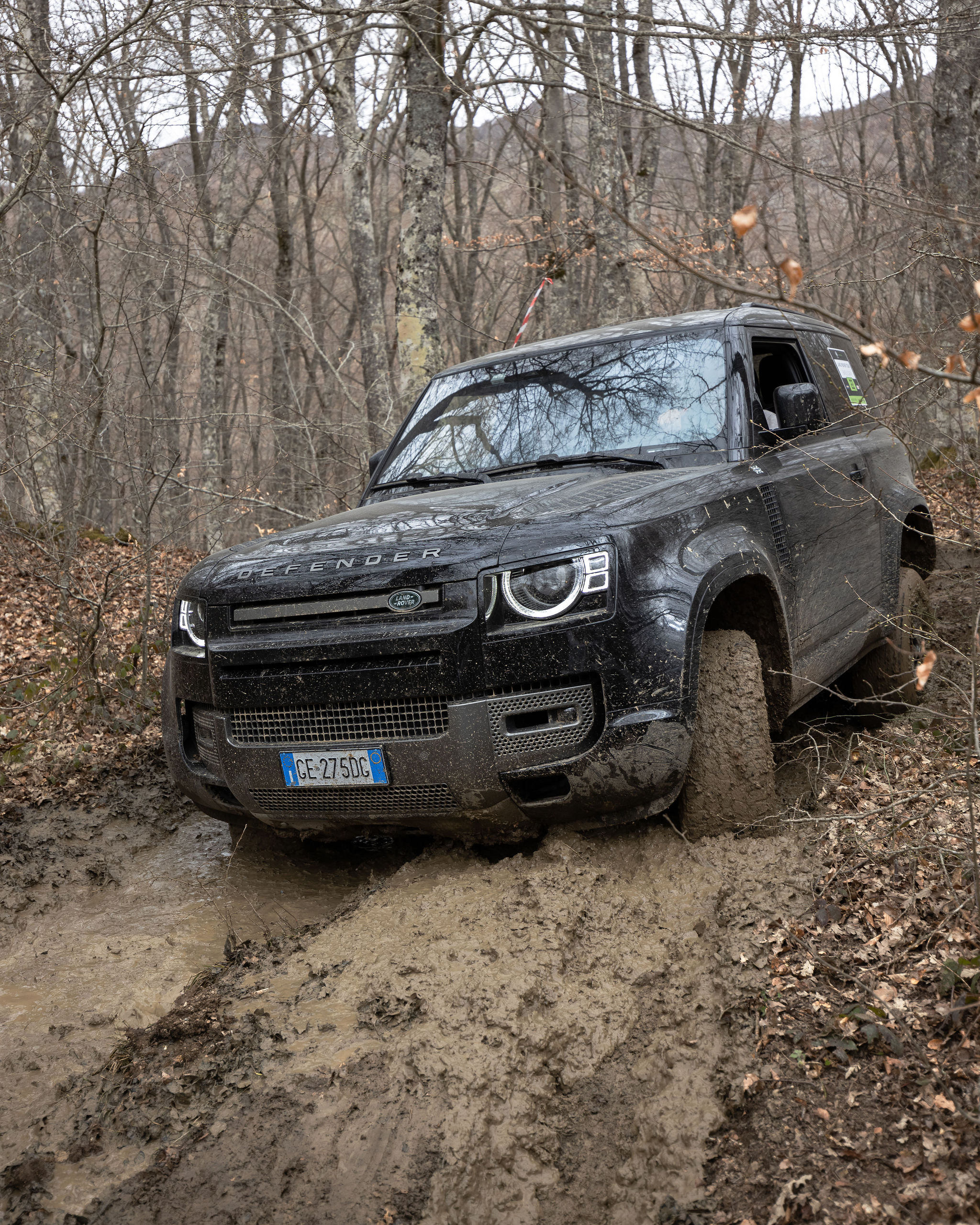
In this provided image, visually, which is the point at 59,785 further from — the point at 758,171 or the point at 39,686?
the point at 758,171

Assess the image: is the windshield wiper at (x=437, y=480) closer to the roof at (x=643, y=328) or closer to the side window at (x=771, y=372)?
the roof at (x=643, y=328)

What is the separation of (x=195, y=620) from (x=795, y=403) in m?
2.42

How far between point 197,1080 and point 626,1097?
1.06 metres

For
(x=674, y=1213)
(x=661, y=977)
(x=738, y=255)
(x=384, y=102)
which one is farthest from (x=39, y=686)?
(x=384, y=102)

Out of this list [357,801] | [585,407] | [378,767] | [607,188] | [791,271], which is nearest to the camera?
[791,271]

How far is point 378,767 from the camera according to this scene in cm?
323

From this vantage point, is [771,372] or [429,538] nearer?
[429,538]

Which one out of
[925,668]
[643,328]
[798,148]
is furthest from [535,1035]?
[798,148]

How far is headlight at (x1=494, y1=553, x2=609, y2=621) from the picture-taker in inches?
A: 123

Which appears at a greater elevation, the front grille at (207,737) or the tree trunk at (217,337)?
the tree trunk at (217,337)

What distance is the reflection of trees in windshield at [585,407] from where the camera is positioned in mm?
4082

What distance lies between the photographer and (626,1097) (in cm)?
243

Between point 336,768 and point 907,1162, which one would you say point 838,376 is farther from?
point 907,1162

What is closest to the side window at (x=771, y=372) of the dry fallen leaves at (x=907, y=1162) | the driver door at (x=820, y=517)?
the driver door at (x=820, y=517)
